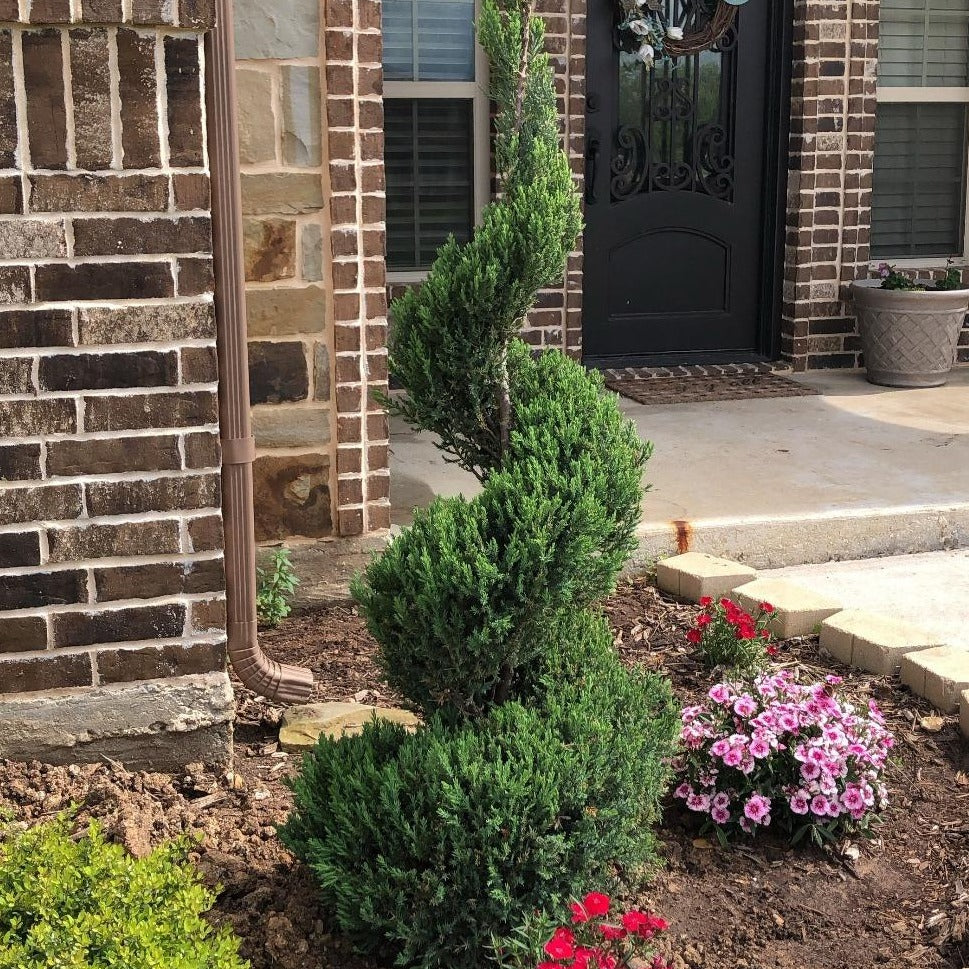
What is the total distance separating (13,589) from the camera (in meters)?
3.22

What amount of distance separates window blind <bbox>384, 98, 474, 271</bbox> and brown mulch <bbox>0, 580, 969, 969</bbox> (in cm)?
437

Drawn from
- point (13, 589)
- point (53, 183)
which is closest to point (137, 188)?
point (53, 183)

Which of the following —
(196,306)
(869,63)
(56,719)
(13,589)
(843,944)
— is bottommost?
(843,944)

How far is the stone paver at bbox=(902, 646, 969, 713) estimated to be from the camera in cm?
→ 400

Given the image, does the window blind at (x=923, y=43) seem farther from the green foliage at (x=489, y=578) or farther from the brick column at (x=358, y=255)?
the green foliage at (x=489, y=578)

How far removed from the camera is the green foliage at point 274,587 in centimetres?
454

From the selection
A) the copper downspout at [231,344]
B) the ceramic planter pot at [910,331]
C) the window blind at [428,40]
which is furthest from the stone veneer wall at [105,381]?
the ceramic planter pot at [910,331]

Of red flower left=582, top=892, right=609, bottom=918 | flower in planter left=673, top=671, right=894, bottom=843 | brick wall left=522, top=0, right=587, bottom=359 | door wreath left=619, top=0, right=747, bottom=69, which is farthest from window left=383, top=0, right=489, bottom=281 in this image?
red flower left=582, top=892, right=609, bottom=918

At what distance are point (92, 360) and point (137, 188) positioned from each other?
404mm

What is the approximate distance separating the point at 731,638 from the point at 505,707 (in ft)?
4.70

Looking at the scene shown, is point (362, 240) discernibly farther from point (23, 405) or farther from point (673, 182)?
point (673, 182)

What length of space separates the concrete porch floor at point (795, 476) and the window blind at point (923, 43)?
6.76 feet

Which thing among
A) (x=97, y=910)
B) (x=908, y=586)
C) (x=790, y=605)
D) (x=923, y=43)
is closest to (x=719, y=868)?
(x=97, y=910)

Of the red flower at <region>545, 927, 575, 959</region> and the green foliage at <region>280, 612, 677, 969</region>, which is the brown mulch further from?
the red flower at <region>545, 927, 575, 959</region>
